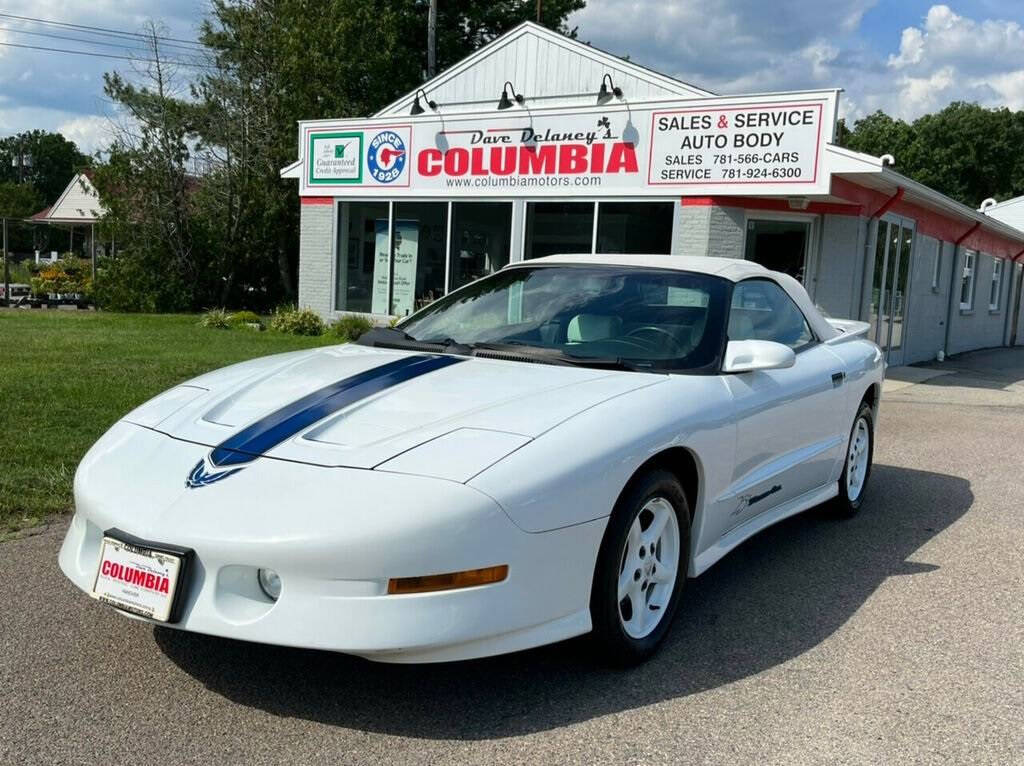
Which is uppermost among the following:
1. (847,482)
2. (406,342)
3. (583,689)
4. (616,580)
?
(406,342)

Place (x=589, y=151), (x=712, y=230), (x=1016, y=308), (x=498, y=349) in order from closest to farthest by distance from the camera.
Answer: (x=498, y=349), (x=712, y=230), (x=589, y=151), (x=1016, y=308)

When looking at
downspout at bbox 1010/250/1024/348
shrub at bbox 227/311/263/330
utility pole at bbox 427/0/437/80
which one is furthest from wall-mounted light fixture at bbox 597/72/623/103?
downspout at bbox 1010/250/1024/348

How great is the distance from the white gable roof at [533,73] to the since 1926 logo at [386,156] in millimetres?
2390

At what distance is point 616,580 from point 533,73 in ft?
55.3

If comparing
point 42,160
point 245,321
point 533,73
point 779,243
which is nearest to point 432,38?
point 533,73

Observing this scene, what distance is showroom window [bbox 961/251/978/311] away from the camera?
20.8m

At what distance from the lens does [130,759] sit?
2.68 meters

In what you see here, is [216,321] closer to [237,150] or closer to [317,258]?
[317,258]

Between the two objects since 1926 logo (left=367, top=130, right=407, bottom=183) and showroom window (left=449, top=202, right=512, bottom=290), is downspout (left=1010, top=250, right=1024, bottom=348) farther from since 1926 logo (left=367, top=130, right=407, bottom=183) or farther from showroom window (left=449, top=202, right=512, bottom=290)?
since 1926 logo (left=367, top=130, right=407, bottom=183)

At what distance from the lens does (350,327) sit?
16109mm

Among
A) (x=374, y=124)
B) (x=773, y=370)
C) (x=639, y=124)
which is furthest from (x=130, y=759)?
(x=374, y=124)

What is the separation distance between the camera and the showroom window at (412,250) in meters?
15.6

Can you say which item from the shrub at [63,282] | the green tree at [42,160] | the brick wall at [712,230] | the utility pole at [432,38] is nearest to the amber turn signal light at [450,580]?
the brick wall at [712,230]

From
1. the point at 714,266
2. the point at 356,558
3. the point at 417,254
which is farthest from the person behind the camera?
the point at 417,254
